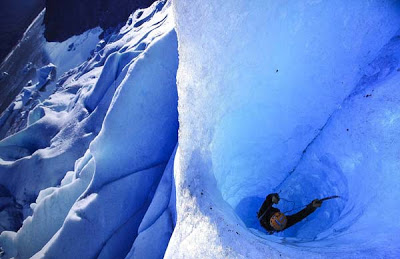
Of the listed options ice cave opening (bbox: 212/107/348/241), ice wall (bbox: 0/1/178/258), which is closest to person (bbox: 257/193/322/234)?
ice cave opening (bbox: 212/107/348/241)

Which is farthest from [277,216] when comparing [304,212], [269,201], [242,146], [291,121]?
[291,121]

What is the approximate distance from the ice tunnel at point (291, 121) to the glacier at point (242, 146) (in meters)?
0.01

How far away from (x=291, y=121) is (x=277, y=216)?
1227 millimetres

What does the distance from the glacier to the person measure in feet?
0.56

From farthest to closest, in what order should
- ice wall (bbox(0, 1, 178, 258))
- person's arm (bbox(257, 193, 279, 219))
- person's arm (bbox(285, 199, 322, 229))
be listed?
ice wall (bbox(0, 1, 178, 258)) < person's arm (bbox(257, 193, 279, 219)) < person's arm (bbox(285, 199, 322, 229))

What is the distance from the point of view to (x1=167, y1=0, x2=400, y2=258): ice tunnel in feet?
6.49

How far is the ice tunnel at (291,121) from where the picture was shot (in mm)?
1978

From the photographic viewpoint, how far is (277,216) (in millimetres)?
2709

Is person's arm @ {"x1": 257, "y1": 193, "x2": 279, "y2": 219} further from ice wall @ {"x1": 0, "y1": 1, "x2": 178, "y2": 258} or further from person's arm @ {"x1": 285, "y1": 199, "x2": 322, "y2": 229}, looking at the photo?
ice wall @ {"x1": 0, "y1": 1, "x2": 178, "y2": 258}

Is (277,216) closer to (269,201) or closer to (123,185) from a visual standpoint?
(269,201)

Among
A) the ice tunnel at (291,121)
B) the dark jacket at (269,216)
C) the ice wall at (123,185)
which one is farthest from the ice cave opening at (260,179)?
A: the ice wall at (123,185)

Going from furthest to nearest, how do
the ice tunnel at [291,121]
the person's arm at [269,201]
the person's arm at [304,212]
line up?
1. the person's arm at [269,201]
2. the person's arm at [304,212]
3. the ice tunnel at [291,121]

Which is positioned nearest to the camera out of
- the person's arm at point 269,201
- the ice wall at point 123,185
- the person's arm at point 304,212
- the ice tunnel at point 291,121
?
the ice tunnel at point 291,121

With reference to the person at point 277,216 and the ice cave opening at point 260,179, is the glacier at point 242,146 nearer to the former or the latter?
the ice cave opening at point 260,179
